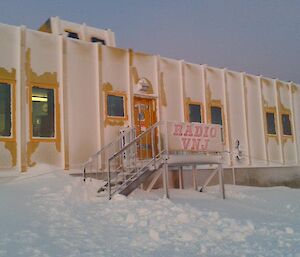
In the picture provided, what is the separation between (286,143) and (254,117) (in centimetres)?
246

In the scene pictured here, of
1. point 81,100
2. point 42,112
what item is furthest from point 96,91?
point 42,112

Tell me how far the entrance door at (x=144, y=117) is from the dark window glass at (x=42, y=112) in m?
3.16

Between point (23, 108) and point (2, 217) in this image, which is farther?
point (23, 108)

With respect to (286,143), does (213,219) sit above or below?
below

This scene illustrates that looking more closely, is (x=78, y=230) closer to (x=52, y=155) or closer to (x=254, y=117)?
(x=52, y=155)

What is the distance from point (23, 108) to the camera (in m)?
10.8

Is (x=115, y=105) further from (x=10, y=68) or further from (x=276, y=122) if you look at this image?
(x=276, y=122)

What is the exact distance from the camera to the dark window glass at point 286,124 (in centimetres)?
1825

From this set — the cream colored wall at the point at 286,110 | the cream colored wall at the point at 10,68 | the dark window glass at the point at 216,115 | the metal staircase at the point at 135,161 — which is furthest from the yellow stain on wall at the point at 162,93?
the cream colored wall at the point at 286,110

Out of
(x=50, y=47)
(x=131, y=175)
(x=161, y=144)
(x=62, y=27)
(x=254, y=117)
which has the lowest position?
(x=131, y=175)

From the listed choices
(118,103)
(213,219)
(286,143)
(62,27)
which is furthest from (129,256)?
(286,143)

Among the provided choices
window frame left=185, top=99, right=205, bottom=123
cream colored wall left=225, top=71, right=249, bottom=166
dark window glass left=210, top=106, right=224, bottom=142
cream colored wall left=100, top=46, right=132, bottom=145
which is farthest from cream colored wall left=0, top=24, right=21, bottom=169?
cream colored wall left=225, top=71, right=249, bottom=166

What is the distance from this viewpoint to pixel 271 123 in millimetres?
17688

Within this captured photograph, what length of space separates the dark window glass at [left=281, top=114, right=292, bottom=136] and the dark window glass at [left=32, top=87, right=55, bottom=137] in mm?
11616
